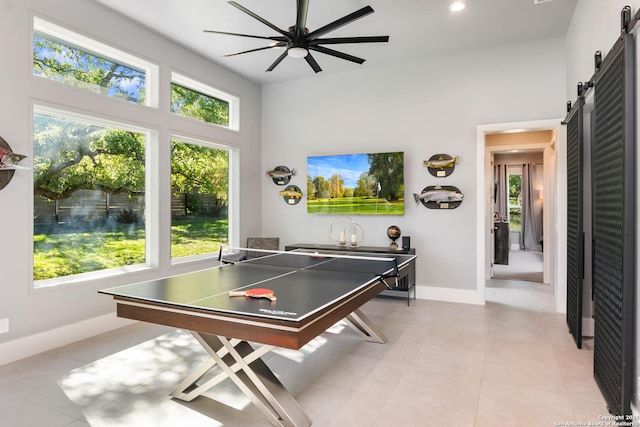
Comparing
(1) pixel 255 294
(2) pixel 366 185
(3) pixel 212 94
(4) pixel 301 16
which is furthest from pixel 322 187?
(1) pixel 255 294

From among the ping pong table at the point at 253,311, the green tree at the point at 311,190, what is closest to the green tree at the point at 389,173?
the green tree at the point at 311,190

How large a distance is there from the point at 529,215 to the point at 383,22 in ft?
28.3

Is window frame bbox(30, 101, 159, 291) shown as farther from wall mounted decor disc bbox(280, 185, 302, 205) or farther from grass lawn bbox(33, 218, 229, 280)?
wall mounted decor disc bbox(280, 185, 302, 205)

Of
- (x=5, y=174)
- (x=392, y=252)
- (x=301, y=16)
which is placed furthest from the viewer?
(x=392, y=252)

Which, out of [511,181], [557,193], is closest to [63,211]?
[557,193]

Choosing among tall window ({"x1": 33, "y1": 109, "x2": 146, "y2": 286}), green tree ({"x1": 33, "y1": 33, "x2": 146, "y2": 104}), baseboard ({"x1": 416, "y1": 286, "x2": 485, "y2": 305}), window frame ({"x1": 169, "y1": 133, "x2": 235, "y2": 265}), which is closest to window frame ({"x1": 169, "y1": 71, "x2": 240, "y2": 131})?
window frame ({"x1": 169, "y1": 133, "x2": 235, "y2": 265})

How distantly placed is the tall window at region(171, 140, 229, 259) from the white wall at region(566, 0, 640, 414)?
4.42m

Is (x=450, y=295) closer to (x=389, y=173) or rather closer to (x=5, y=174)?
(x=389, y=173)

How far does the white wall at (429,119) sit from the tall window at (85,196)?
2421 millimetres

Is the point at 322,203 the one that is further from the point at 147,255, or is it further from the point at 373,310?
the point at 147,255

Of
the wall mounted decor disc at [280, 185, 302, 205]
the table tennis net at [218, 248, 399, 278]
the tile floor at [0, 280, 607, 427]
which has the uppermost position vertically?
the wall mounted decor disc at [280, 185, 302, 205]

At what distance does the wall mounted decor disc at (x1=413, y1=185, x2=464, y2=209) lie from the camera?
506 centimetres

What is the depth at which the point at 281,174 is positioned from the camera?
620 centimetres

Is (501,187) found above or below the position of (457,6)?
below
